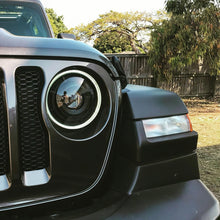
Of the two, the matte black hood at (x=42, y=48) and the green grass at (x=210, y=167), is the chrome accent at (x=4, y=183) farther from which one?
the green grass at (x=210, y=167)

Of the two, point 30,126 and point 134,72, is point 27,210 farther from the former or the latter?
point 134,72

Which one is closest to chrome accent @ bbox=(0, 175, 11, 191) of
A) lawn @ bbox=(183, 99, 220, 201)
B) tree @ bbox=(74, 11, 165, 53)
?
lawn @ bbox=(183, 99, 220, 201)

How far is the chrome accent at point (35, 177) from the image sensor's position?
3.75 ft

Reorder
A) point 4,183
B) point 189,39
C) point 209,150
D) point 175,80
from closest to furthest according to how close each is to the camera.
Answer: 1. point 4,183
2. point 209,150
3. point 189,39
4. point 175,80

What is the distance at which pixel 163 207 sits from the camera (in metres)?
1.23

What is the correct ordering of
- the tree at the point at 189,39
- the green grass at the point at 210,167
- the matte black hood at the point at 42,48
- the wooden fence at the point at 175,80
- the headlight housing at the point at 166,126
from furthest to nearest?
the wooden fence at the point at 175,80, the tree at the point at 189,39, the green grass at the point at 210,167, the headlight housing at the point at 166,126, the matte black hood at the point at 42,48

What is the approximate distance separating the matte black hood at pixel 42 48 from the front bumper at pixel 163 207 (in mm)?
673

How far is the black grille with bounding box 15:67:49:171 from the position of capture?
3.69 feet

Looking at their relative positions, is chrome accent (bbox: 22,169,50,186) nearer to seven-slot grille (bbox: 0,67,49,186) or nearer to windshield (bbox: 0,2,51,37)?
seven-slot grille (bbox: 0,67,49,186)

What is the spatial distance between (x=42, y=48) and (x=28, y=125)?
1.09ft

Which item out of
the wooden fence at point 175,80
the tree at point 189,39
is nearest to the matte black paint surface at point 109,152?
the tree at point 189,39

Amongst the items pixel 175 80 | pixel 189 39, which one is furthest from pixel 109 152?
pixel 175 80

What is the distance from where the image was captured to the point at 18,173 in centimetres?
112

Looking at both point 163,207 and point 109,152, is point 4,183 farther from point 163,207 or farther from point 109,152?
point 163,207
